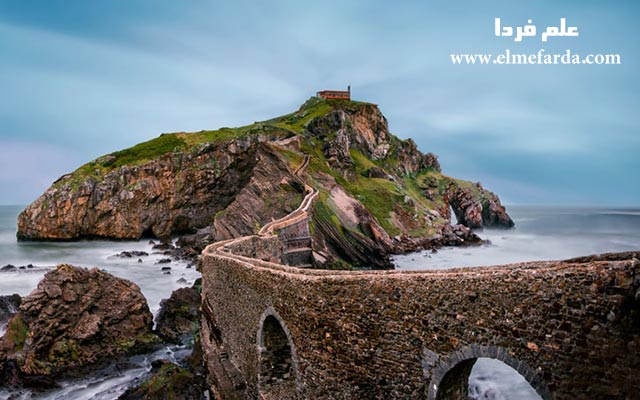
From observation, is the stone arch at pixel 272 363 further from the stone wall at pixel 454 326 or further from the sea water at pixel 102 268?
the sea water at pixel 102 268

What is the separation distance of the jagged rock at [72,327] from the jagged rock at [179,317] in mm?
836

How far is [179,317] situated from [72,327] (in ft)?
19.2

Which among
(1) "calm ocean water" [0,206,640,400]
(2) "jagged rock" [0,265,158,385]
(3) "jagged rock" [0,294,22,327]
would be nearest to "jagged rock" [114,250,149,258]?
(1) "calm ocean water" [0,206,640,400]

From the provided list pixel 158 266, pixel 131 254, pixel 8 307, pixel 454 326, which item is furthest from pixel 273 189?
pixel 454 326

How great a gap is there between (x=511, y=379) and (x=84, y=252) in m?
59.5

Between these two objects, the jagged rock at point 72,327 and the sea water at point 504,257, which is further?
the jagged rock at point 72,327

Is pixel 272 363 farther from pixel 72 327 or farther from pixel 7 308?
pixel 7 308

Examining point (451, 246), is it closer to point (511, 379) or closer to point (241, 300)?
point (511, 379)

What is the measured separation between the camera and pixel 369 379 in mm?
9336

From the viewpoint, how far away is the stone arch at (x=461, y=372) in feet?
22.4

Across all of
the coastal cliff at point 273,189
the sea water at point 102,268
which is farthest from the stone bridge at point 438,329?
the coastal cliff at point 273,189

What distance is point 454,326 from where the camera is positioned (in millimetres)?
7867

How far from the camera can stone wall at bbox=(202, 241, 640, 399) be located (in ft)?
20.5

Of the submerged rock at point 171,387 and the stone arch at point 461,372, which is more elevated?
the stone arch at point 461,372
